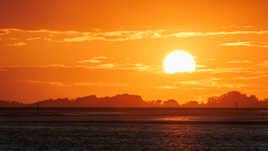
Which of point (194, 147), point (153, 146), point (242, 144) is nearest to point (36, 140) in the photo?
point (153, 146)

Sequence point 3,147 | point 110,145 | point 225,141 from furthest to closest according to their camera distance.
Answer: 1. point 225,141
2. point 110,145
3. point 3,147

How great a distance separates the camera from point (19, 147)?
6347cm

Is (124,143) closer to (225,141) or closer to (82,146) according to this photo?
(82,146)

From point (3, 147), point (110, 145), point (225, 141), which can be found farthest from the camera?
point (225, 141)

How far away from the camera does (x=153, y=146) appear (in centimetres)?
6556

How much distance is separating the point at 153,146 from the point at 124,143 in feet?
18.7

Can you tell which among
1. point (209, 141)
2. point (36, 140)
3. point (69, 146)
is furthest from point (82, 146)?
point (209, 141)

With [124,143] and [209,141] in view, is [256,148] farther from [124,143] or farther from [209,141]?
[124,143]

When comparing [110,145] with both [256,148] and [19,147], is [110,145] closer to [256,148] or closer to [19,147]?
[19,147]

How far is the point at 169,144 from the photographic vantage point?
68.5m

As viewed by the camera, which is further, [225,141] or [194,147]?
[225,141]

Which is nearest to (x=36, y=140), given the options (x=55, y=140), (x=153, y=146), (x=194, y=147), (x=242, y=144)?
(x=55, y=140)

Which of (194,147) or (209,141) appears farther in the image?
(209,141)

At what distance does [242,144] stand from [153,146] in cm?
1296
